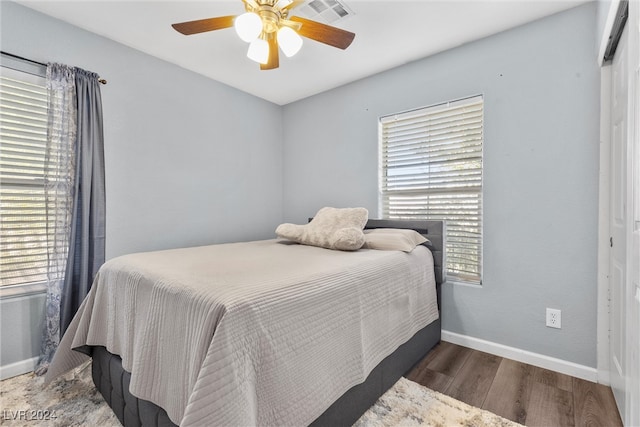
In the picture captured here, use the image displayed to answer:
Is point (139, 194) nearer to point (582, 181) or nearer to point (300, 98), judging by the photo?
point (300, 98)

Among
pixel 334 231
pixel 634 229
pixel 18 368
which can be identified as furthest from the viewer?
pixel 334 231

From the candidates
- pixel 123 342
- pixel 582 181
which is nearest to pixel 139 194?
pixel 123 342

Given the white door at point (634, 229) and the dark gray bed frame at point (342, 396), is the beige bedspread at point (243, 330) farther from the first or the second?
the white door at point (634, 229)

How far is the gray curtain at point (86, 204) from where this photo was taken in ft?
7.02

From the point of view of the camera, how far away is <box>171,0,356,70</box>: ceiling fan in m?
1.52

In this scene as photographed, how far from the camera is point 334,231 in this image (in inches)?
92.8

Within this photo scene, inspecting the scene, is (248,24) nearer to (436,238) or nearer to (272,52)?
(272,52)

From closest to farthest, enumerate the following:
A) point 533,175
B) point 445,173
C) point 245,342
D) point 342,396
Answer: point 245,342 < point 342,396 < point 533,175 < point 445,173

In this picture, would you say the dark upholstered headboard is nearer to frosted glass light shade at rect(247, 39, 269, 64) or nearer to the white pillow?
the white pillow

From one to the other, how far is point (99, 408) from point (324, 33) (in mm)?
2414

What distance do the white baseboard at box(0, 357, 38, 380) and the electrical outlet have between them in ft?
11.8

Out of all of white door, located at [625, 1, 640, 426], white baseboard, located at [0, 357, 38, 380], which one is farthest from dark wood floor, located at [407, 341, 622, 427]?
white baseboard, located at [0, 357, 38, 380]

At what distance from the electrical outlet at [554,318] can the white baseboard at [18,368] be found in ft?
11.8

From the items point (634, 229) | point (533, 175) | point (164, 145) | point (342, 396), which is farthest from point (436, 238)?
point (164, 145)
